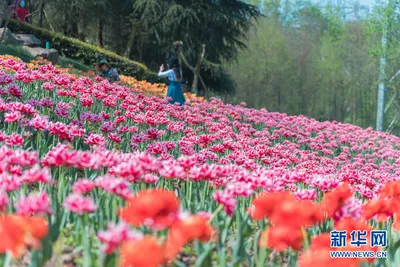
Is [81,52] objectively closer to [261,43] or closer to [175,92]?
[175,92]

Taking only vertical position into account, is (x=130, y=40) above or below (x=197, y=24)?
below

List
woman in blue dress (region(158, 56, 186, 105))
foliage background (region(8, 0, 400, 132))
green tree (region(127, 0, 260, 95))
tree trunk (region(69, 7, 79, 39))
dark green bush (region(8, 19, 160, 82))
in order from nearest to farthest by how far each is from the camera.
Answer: woman in blue dress (region(158, 56, 186, 105)) < dark green bush (region(8, 19, 160, 82)) < green tree (region(127, 0, 260, 95)) < foliage background (region(8, 0, 400, 132)) < tree trunk (region(69, 7, 79, 39))

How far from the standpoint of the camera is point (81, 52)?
20.7 metres

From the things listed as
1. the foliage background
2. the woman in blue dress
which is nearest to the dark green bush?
the foliage background

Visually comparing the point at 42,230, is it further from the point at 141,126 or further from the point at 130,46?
the point at 130,46

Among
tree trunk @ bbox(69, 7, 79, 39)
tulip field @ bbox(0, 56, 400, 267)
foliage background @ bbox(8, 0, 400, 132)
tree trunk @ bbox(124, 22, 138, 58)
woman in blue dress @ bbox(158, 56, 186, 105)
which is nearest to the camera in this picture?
tulip field @ bbox(0, 56, 400, 267)

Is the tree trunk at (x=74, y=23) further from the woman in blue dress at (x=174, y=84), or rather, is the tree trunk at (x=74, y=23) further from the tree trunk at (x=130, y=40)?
the woman in blue dress at (x=174, y=84)

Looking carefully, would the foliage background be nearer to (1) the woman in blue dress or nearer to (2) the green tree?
(2) the green tree

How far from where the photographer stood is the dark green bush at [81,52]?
20.1 m

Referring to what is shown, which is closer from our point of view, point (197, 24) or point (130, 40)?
point (197, 24)

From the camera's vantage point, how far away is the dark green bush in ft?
66.1

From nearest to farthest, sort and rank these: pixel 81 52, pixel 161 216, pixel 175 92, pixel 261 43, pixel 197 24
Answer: pixel 161 216
pixel 175 92
pixel 81 52
pixel 197 24
pixel 261 43

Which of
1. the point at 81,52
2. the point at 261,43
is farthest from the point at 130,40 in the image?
the point at 261,43

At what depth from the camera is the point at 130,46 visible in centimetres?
2606
